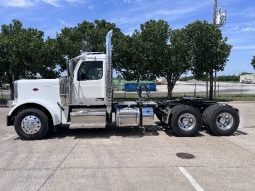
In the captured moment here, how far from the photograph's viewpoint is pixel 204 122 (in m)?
12.7

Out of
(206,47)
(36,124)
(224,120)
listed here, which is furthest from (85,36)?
(224,120)

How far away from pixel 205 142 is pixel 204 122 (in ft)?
5.22

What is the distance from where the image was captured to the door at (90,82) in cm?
1208

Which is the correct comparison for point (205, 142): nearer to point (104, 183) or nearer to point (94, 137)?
point (94, 137)

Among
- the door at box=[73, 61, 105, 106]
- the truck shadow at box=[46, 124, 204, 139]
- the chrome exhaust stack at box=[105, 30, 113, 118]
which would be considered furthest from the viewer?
the truck shadow at box=[46, 124, 204, 139]

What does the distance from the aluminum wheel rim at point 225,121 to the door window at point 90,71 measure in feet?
13.4

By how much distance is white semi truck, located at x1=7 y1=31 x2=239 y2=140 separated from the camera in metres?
11.8

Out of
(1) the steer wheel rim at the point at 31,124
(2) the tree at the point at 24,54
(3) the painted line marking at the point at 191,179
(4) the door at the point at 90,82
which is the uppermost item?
(2) the tree at the point at 24,54

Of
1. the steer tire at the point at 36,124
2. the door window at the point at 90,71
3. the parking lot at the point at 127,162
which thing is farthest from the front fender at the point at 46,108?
the door window at the point at 90,71

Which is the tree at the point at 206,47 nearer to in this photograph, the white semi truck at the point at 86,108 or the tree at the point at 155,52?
the tree at the point at 155,52

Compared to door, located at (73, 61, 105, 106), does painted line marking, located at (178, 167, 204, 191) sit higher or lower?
lower

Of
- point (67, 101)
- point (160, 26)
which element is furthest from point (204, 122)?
point (160, 26)

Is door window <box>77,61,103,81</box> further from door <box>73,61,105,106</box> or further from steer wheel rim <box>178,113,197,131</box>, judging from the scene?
steer wheel rim <box>178,113,197,131</box>

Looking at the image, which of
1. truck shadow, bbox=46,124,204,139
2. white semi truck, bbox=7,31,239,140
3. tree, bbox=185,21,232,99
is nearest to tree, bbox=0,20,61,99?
tree, bbox=185,21,232,99
